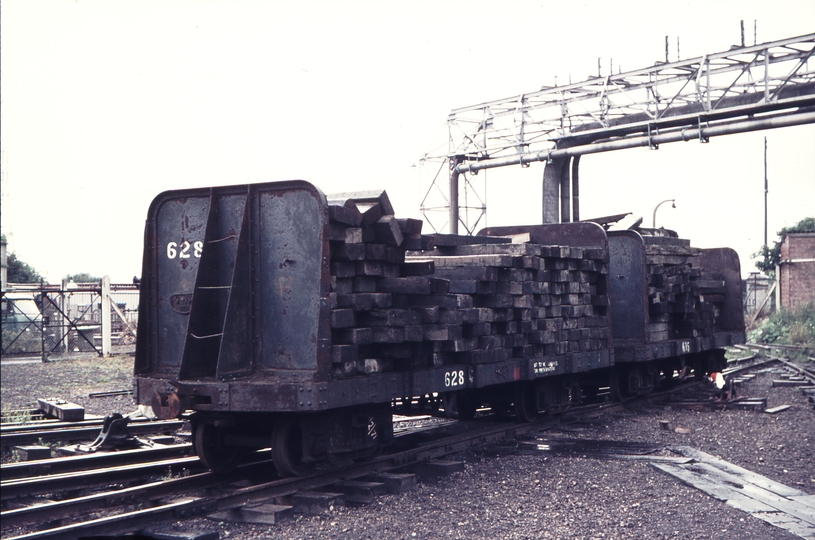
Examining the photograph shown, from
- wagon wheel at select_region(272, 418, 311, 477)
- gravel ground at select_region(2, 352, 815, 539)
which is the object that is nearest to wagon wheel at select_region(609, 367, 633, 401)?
gravel ground at select_region(2, 352, 815, 539)

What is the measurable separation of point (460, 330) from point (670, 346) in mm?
6926

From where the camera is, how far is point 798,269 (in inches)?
1540

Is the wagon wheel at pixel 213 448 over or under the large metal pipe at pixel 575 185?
under

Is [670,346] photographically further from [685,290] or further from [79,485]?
[79,485]

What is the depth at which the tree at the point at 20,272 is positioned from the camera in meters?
31.6

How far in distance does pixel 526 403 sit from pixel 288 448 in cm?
507

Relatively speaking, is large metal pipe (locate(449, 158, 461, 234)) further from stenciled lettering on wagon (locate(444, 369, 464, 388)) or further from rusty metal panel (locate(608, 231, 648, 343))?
stenciled lettering on wagon (locate(444, 369, 464, 388))

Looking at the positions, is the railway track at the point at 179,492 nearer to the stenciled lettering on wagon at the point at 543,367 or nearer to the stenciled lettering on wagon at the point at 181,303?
the stenciled lettering on wagon at the point at 543,367

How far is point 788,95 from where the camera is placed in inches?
749

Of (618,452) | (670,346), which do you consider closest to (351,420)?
(618,452)

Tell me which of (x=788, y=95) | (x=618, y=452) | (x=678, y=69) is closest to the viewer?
(x=618, y=452)

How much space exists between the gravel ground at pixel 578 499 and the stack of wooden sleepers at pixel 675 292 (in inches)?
110

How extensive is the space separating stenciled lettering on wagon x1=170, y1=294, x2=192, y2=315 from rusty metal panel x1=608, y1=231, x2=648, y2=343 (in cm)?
813

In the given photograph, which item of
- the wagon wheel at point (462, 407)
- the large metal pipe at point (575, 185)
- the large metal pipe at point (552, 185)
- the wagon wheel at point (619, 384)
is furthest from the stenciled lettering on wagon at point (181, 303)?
the large metal pipe at point (575, 185)
